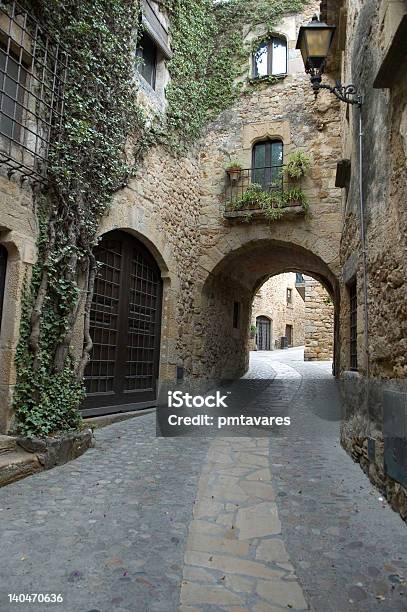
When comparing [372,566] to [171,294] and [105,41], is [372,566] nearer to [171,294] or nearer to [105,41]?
[171,294]

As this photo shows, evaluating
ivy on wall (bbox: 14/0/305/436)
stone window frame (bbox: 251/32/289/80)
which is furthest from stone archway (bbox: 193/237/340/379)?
stone window frame (bbox: 251/32/289/80)

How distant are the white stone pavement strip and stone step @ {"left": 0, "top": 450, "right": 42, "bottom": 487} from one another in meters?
1.44

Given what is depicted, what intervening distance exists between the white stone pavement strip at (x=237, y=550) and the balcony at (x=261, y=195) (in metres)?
4.79

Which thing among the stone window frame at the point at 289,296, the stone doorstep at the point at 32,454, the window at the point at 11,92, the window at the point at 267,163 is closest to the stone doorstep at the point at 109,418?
the stone doorstep at the point at 32,454

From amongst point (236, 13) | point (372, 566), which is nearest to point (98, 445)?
point (372, 566)

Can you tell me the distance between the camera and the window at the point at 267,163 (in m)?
7.67

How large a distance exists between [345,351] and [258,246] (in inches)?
133

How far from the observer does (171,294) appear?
22.3ft

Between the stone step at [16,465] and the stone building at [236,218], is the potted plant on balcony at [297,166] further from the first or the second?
the stone step at [16,465]

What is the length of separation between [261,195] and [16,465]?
19.1 feet

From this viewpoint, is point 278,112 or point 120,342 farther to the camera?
point 278,112

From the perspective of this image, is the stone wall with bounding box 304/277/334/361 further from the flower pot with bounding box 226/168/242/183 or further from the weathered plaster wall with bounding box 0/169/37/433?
the weathered plaster wall with bounding box 0/169/37/433

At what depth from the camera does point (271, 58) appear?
810 cm

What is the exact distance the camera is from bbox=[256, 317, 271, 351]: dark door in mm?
21875
